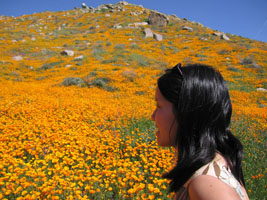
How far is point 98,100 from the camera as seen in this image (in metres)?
9.35

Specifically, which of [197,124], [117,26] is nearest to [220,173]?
[197,124]

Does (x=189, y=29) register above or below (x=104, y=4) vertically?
below

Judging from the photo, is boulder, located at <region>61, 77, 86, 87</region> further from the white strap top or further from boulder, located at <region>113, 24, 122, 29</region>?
boulder, located at <region>113, 24, 122, 29</region>

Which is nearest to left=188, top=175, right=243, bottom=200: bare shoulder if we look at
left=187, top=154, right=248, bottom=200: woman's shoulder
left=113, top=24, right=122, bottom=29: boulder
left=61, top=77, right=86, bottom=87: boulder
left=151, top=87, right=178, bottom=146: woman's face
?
left=187, top=154, right=248, bottom=200: woman's shoulder

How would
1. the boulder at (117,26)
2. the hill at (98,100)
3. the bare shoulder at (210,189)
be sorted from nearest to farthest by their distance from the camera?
1. the bare shoulder at (210,189)
2. the hill at (98,100)
3. the boulder at (117,26)

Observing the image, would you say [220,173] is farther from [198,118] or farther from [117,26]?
[117,26]

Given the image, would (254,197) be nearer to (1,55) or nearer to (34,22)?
(1,55)

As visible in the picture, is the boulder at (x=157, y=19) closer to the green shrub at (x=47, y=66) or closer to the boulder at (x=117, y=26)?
the boulder at (x=117, y=26)

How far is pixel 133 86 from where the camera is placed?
13594mm

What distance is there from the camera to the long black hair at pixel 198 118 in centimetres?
104

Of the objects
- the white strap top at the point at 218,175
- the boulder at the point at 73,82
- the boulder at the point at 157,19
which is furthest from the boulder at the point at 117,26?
the white strap top at the point at 218,175

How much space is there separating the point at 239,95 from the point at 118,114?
1017 centimetres

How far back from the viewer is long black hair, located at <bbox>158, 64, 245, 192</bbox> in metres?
1.04

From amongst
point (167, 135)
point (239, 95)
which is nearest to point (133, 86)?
point (239, 95)
